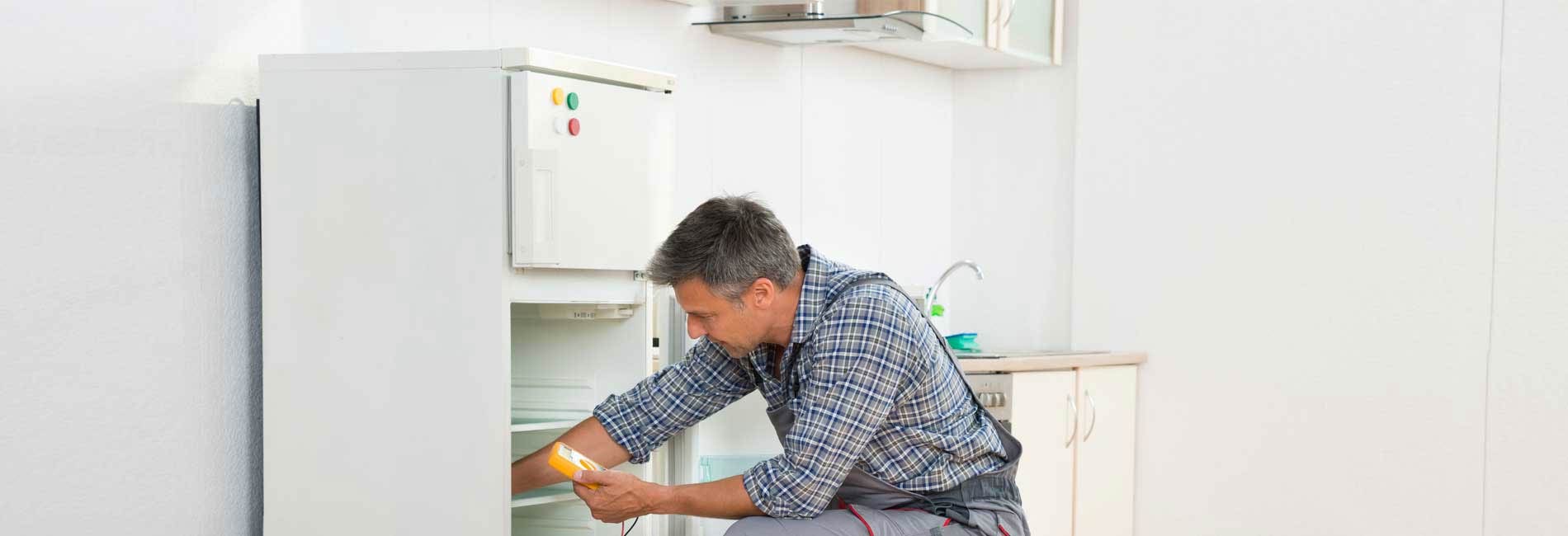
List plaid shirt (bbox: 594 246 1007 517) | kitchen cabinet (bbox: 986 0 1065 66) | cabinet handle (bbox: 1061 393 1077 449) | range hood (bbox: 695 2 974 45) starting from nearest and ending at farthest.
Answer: plaid shirt (bbox: 594 246 1007 517) < range hood (bbox: 695 2 974 45) < cabinet handle (bbox: 1061 393 1077 449) < kitchen cabinet (bbox: 986 0 1065 66)

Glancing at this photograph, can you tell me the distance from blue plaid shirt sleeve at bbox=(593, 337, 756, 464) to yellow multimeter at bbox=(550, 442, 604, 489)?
0.71 feet

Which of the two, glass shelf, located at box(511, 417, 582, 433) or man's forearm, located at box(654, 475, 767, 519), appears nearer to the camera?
man's forearm, located at box(654, 475, 767, 519)

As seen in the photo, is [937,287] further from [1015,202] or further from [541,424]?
[541,424]

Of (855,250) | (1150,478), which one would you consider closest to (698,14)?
(855,250)

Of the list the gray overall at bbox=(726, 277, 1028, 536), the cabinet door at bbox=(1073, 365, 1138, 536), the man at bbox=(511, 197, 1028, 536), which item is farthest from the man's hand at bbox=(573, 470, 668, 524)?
the cabinet door at bbox=(1073, 365, 1138, 536)

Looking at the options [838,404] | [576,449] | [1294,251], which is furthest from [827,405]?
[1294,251]

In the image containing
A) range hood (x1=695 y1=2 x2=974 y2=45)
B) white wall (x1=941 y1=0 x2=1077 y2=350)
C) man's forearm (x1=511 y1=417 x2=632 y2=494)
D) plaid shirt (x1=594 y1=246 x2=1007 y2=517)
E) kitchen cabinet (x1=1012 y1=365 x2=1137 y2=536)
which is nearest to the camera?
plaid shirt (x1=594 y1=246 x2=1007 y2=517)

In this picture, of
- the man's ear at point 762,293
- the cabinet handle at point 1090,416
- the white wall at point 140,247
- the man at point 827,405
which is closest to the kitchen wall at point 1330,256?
the cabinet handle at point 1090,416

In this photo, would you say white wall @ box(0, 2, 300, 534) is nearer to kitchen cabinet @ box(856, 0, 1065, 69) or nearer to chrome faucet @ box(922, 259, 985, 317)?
kitchen cabinet @ box(856, 0, 1065, 69)

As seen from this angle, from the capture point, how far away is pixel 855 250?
14.7 feet

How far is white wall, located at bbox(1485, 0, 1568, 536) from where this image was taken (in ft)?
13.1

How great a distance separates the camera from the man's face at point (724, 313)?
7.64 ft

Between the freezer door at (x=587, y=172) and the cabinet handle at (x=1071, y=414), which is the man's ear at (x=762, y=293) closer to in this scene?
the freezer door at (x=587, y=172)

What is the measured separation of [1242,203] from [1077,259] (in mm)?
550
